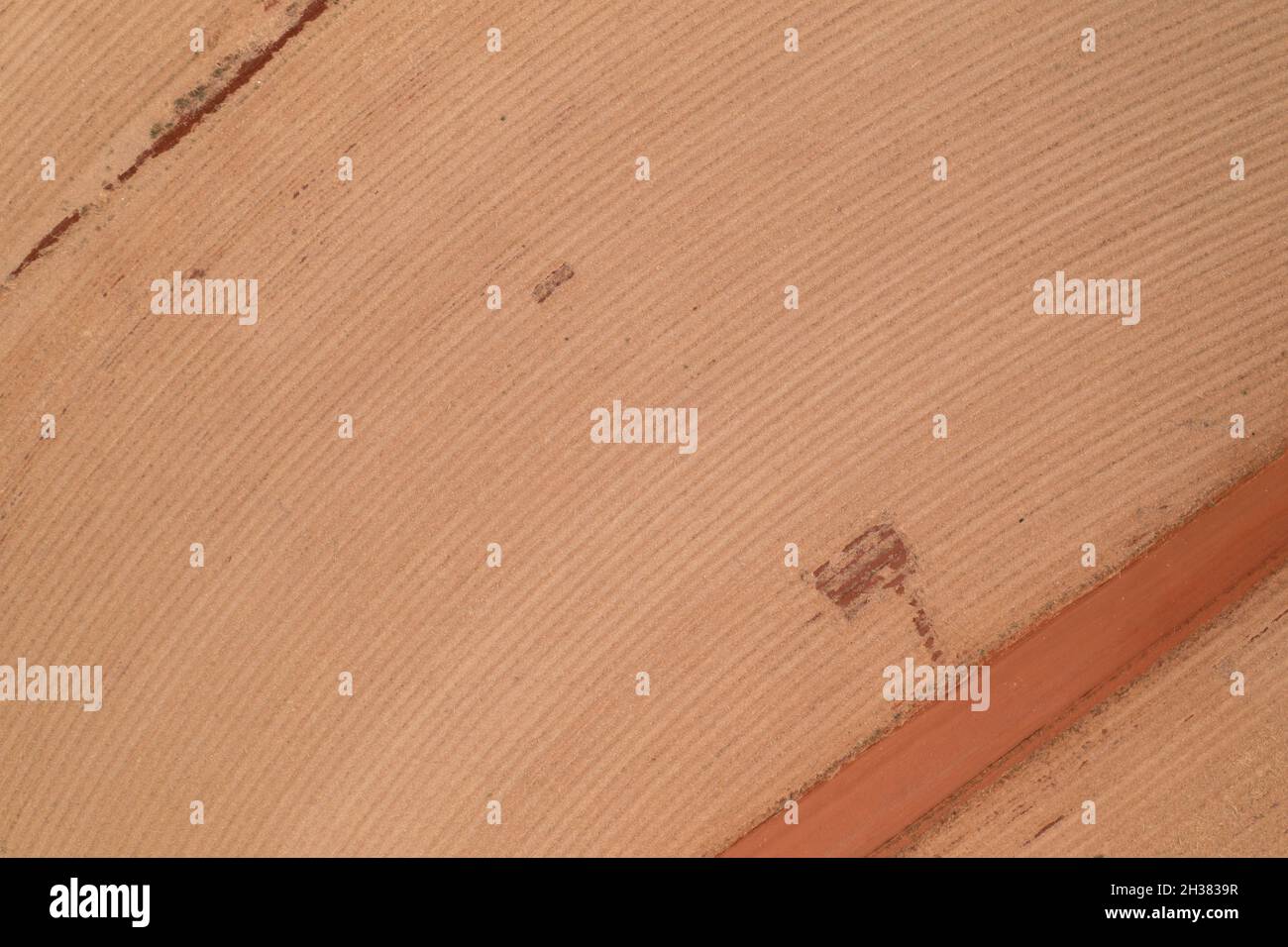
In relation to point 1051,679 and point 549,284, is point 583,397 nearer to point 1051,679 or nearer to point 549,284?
point 549,284

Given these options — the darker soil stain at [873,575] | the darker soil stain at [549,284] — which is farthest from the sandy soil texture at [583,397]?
the darker soil stain at [873,575]

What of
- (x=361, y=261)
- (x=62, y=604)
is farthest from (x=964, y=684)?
(x=62, y=604)

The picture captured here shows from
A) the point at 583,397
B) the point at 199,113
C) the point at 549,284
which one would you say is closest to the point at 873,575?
the point at 583,397

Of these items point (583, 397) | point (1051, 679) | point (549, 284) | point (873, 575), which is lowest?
point (1051, 679)

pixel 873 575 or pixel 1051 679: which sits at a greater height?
pixel 873 575

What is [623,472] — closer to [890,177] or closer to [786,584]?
[786,584]

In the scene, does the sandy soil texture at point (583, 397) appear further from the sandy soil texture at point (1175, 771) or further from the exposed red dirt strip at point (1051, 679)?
the sandy soil texture at point (1175, 771)
